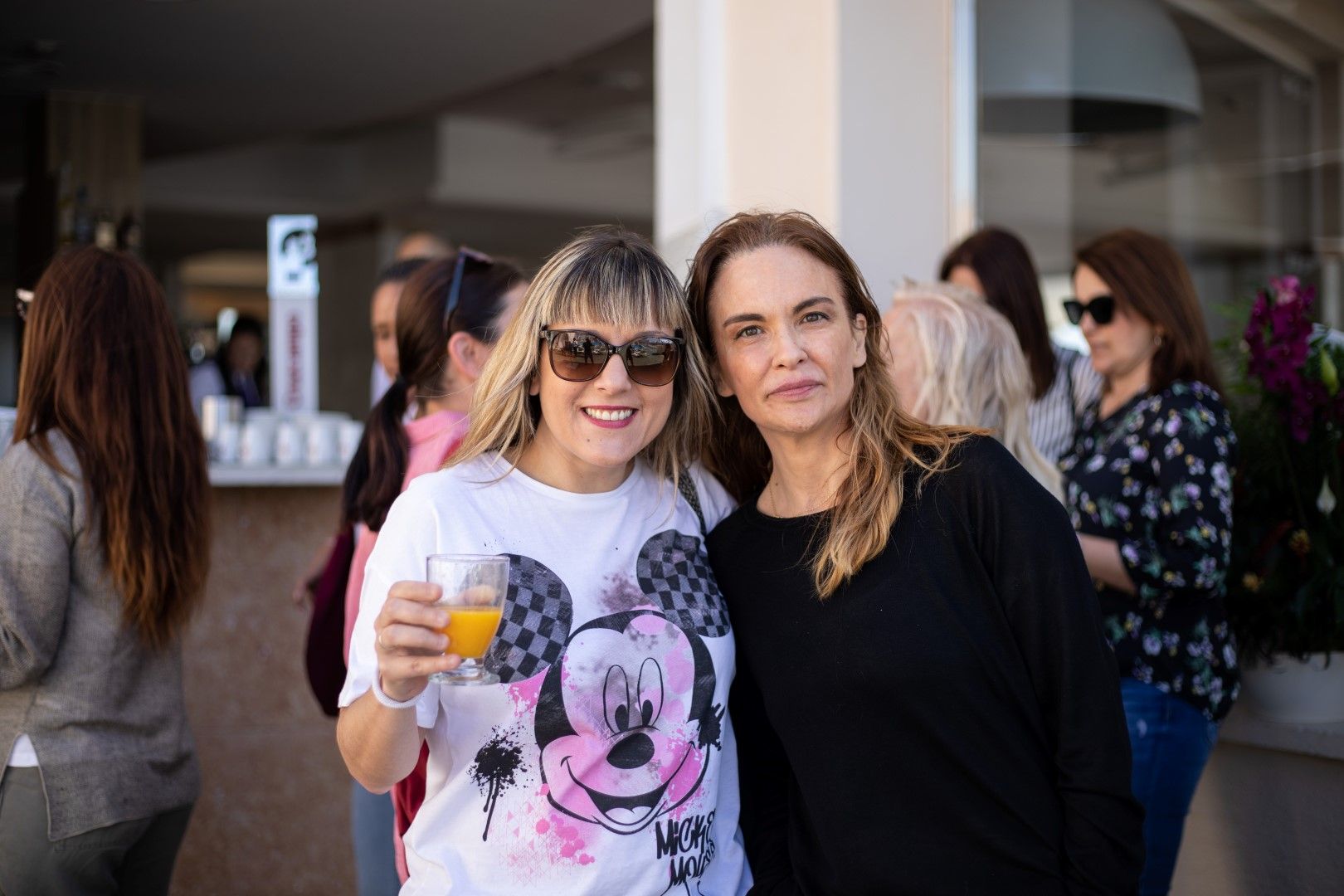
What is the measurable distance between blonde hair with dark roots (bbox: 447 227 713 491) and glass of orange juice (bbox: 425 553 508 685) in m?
0.42

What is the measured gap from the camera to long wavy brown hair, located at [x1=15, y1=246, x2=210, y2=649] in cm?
239

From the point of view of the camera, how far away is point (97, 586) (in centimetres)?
239

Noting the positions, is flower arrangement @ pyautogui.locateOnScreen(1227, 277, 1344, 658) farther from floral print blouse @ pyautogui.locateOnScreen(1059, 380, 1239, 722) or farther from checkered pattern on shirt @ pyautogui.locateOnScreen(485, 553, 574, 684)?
checkered pattern on shirt @ pyautogui.locateOnScreen(485, 553, 574, 684)

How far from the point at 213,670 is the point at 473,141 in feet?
24.1

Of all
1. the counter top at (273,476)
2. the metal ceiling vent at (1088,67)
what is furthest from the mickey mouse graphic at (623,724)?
the metal ceiling vent at (1088,67)

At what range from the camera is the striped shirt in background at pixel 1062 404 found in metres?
3.28

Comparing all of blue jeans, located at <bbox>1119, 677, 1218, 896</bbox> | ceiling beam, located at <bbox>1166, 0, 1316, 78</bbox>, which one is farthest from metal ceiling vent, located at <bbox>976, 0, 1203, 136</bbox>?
blue jeans, located at <bbox>1119, 677, 1218, 896</bbox>

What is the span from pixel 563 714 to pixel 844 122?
2.48m

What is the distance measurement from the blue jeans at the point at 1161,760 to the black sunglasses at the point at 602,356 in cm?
134

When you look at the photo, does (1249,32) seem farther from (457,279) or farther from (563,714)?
(563,714)

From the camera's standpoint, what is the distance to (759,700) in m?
1.98

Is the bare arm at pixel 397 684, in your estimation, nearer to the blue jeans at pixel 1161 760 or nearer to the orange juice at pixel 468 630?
the orange juice at pixel 468 630

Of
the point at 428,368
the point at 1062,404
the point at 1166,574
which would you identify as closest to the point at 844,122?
the point at 1062,404

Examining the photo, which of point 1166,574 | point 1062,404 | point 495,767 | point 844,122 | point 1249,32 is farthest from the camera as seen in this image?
point 1249,32
